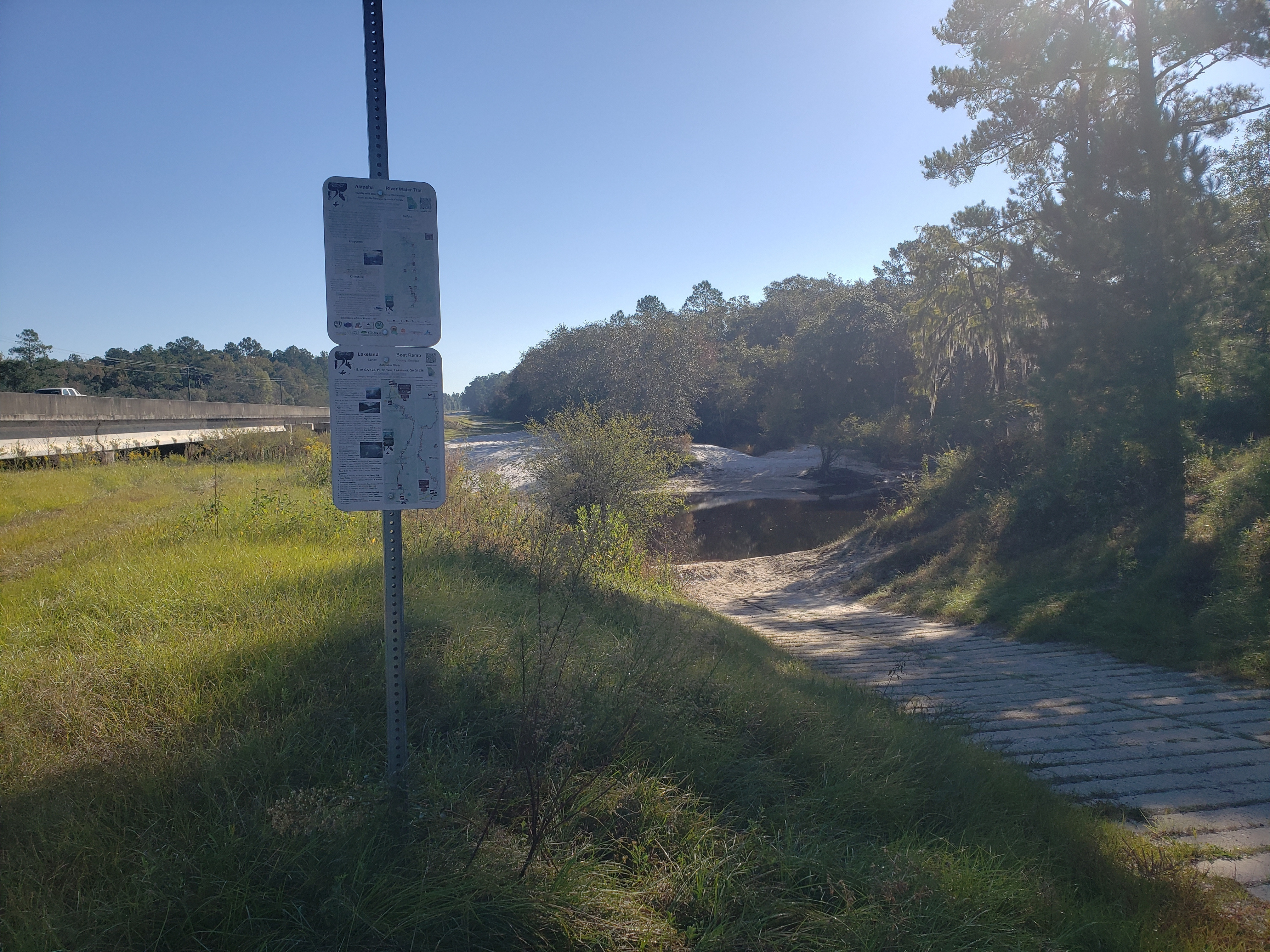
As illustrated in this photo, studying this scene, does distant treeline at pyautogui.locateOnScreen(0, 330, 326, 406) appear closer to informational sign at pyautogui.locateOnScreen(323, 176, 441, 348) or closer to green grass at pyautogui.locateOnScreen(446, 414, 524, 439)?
green grass at pyautogui.locateOnScreen(446, 414, 524, 439)

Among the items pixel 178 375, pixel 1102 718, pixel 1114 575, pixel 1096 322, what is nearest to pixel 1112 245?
pixel 1096 322

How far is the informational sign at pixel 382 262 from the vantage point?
102 inches

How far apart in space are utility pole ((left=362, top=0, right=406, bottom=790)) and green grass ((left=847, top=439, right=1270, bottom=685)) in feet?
23.0

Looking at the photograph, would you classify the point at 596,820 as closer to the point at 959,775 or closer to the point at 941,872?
the point at 941,872

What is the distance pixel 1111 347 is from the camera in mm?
10883

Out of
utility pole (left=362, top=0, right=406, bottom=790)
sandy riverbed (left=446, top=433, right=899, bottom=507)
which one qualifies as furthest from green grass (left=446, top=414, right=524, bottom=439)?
utility pole (left=362, top=0, right=406, bottom=790)

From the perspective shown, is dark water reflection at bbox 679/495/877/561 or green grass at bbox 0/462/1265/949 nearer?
green grass at bbox 0/462/1265/949

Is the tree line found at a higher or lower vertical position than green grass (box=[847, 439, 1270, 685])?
higher

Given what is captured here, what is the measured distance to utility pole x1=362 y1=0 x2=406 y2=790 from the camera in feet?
8.73

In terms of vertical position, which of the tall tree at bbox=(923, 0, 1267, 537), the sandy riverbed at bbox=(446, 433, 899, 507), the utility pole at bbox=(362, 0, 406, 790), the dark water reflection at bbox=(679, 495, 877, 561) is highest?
the tall tree at bbox=(923, 0, 1267, 537)

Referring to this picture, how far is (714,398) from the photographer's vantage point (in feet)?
189

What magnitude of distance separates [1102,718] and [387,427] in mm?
5188

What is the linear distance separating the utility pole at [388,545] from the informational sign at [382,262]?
126mm

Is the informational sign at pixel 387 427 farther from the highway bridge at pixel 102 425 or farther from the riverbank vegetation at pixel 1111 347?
the highway bridge at pixel 102 425
